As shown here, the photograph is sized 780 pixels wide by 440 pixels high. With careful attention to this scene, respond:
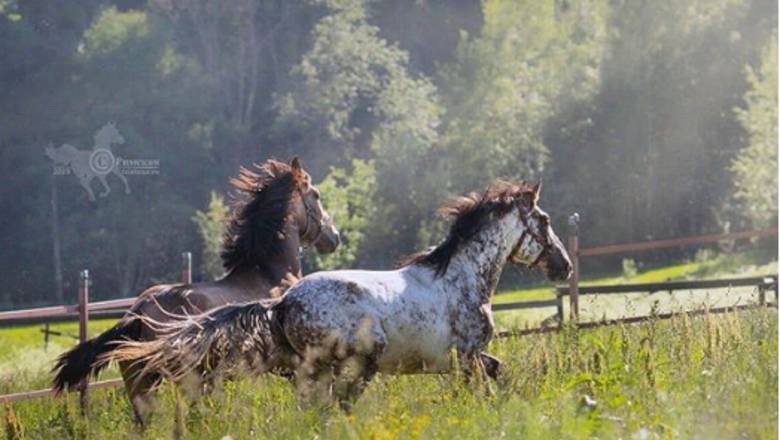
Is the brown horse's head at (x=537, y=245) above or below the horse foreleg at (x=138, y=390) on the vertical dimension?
above

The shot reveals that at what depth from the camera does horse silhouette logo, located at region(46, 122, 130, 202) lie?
1860 inches

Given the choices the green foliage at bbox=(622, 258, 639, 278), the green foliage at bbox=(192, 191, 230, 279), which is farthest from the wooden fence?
the green foliage at bbox=(192, 191, 230, 279)

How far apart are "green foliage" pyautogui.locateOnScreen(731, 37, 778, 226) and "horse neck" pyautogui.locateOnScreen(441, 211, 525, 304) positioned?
38.4 metres

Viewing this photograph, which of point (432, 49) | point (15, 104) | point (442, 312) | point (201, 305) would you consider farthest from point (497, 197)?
point (432, 49)

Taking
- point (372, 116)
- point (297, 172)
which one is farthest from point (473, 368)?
point (372, 116)

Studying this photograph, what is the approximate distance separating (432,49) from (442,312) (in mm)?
62683

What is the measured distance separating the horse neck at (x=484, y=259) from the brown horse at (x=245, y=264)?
1.40 meters

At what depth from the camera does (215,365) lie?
8.95 m

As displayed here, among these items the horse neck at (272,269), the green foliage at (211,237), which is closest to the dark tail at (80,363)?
the horse neck at (272,269)

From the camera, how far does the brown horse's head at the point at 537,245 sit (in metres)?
10.5

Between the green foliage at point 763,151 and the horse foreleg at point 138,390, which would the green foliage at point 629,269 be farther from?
the horse foreleg at point 138,390

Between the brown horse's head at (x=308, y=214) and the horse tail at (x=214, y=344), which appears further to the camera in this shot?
the brown horse's head at (x=308, y=214)

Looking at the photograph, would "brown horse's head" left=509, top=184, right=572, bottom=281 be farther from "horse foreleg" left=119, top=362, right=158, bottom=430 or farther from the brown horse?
"horse foreleg" left=119, top=362, right=158, bottom=430

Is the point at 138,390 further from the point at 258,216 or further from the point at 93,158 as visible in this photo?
the point at 93,158
